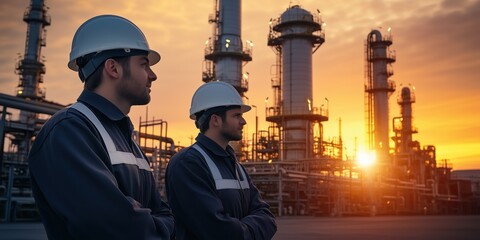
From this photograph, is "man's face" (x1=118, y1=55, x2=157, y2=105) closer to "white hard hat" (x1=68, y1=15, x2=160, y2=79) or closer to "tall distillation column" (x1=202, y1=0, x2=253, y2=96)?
"white hard hat" (x1=68, y1=15, x2=160, y2=79)

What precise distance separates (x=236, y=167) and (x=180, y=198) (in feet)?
2.58

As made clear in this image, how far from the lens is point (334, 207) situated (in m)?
31.2

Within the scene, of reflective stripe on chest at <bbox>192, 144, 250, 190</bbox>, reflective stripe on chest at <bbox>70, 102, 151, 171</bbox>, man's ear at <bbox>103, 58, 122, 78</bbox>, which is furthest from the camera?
reflective stripe on chest at <bbox>192, 144, 250, 190</bbox>

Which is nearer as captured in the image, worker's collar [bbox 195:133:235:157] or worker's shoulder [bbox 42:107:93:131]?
worker's shoulder [bbox 42:107:93:131]

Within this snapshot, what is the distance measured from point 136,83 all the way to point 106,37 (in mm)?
292

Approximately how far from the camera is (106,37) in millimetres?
2463

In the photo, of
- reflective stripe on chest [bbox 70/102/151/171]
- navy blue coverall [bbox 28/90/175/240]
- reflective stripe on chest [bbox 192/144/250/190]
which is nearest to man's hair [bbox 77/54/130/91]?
reflective stripe on chest [bbox 70/102/151/171]

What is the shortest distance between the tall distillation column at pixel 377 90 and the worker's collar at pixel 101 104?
1768 inches

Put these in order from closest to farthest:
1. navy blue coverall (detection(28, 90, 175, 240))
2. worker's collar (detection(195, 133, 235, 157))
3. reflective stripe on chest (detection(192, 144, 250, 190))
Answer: navy blue coverall (detection(28, 90, 175, 240)) < reflective stripe on chest (detection(192, 144, 250, 190)) < worker's collar (detection(195, 133, 235, 157))

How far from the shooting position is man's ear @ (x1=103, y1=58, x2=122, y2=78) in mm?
2375

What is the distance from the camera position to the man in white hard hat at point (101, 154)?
184 cm

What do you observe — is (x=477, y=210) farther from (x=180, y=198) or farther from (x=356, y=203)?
(x=180, y=198)

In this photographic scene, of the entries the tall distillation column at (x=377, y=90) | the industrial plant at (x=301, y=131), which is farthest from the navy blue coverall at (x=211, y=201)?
the tall distillation column at (x=377, y=90)

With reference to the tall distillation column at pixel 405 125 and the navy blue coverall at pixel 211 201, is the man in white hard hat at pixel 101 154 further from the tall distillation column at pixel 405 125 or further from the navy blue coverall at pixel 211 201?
the tall distillation column at pixel 405 125
